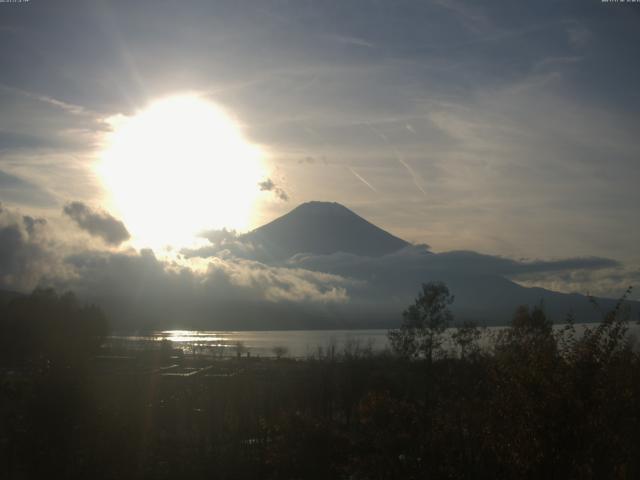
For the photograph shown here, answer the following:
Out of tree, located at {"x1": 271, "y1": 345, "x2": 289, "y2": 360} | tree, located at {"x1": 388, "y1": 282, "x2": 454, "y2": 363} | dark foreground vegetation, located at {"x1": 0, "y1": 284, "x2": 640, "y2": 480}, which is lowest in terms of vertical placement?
tree, located at {"x1": 271, "y1": 345, "x2": 289, "y2": 360}

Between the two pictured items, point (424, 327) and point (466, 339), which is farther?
point (466, 339)

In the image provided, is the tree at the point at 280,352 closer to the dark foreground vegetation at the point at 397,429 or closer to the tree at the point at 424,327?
the tree at the point at 424,327

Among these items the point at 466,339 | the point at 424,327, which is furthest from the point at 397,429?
the point at 466,339

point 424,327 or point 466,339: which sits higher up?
point 424,327

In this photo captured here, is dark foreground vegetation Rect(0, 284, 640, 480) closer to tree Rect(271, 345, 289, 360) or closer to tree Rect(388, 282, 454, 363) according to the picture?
tree Rect(388, 282, 454, 363)

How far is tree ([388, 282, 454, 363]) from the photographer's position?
36.7 m

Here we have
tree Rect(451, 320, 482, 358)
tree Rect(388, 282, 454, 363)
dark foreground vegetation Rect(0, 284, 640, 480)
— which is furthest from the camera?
tree Rect(451, 320, 482, 358)

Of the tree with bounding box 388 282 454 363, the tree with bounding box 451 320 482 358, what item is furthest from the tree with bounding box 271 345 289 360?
the tree with bounding box 388 282 454 363

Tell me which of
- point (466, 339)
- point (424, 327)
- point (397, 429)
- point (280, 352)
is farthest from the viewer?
point (280, 352)

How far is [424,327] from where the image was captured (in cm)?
3700

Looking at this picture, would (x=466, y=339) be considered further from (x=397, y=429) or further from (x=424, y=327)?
(x=397, y=429)

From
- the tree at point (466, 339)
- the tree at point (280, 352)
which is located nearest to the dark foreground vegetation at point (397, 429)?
the tree at point (466, 339)

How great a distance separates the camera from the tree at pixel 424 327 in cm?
3672

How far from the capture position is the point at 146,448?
17.3 m
